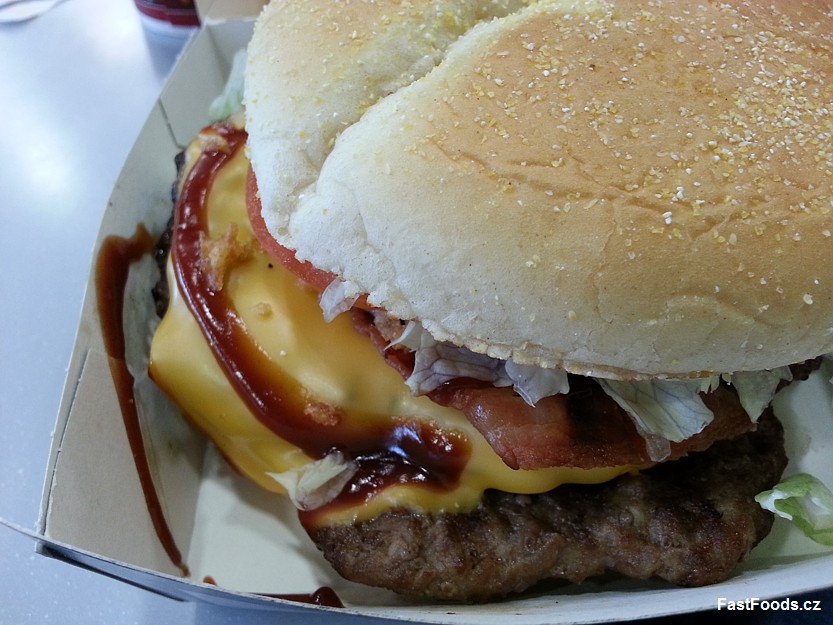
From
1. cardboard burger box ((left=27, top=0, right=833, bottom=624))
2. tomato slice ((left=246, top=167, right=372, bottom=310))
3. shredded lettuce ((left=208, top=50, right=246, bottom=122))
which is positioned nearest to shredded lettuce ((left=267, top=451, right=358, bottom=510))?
cardboard burger box ((left=27, top=0, right=833, bottom=624))

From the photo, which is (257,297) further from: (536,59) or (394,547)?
(536,59)

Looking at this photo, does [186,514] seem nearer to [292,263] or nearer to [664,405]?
[292,263]

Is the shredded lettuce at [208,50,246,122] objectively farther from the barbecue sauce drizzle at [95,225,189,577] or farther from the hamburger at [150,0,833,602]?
the barbecue sauce drizzle at [95,225,189,577]

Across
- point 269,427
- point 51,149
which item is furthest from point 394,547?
point 51,149

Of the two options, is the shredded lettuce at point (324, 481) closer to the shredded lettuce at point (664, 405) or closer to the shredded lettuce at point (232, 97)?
the shredded lettuce at point (664, 405)

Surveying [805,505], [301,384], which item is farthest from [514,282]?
[805,505]

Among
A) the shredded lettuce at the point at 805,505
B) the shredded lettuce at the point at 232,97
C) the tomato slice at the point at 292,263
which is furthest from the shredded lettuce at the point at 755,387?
the shredded lettuce at the point at 232,97
